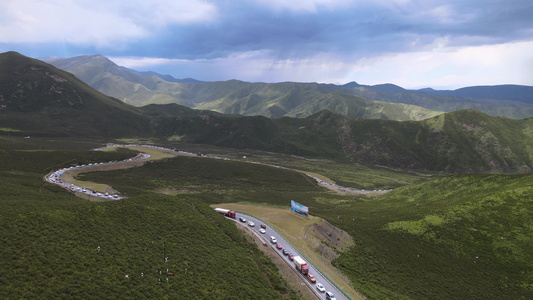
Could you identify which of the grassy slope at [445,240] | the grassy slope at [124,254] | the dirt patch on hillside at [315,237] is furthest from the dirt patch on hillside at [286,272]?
the grassy slope at [445,240]

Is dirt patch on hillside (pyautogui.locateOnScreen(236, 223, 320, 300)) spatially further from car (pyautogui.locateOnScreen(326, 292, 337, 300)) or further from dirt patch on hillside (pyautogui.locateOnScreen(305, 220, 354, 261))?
dirt patch on hillside (pyautogui.locateOnScreen(305, 220, 354, 261))

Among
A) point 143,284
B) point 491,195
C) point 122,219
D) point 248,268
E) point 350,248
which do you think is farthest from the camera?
point 491,195

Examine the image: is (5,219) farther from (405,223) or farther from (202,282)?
(405,223)

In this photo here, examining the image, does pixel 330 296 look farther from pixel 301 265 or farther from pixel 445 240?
pixel 445 240

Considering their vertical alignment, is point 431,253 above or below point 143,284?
below

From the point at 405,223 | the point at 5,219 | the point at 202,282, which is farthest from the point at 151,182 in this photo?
the point at 405,223

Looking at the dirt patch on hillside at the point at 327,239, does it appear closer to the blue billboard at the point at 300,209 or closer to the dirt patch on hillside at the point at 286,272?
the blue billboard at the point at 300,209

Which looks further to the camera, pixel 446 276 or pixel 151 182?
pixel 151 182

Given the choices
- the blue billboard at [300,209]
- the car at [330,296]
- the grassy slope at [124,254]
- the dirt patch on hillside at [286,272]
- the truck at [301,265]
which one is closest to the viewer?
the grassy slope at [124,254]
